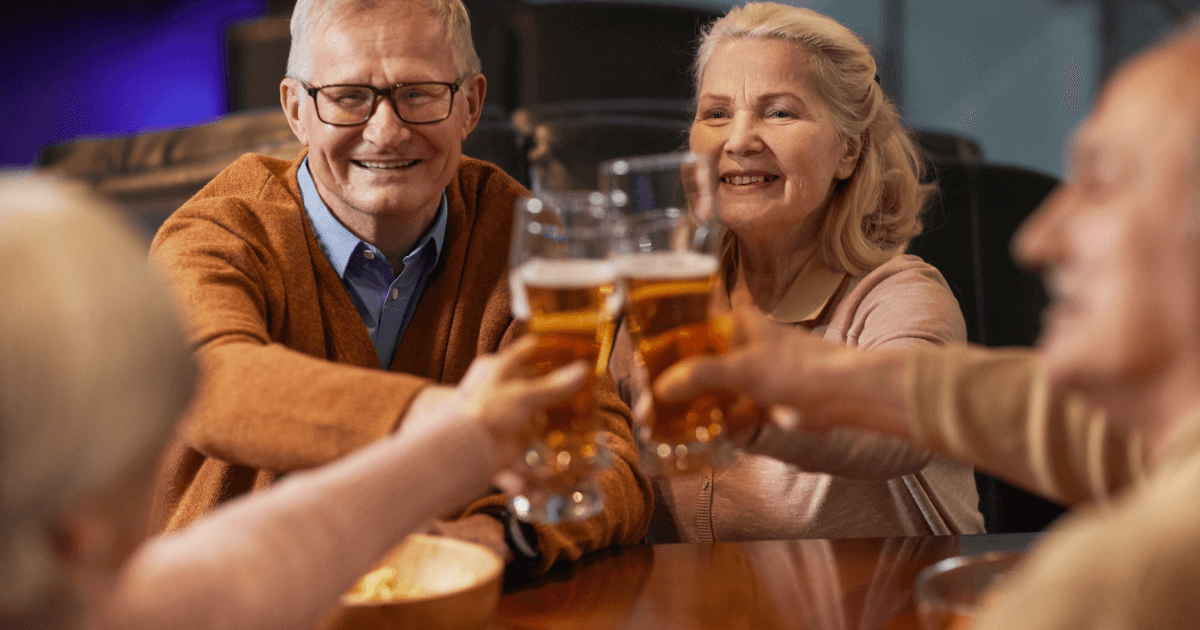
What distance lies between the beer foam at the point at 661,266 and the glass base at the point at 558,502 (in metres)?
0.20

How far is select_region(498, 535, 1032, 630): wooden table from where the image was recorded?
982 millimetres

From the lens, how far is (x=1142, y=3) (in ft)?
12.1

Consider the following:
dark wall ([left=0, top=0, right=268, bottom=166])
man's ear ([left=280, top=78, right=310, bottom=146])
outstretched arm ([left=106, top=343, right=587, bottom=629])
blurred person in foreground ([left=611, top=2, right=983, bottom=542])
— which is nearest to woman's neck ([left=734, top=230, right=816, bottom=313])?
blurred person in foreground ([left=611, top=2, right=983, bottom=542])

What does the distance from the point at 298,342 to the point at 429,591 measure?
0.61m

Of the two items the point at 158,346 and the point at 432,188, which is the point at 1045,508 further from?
the point at 158,346

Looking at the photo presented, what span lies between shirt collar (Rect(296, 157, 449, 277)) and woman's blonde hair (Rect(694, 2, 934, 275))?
0.60 m

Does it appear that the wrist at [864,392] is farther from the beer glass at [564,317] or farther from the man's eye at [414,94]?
the man's eye at [414,94]

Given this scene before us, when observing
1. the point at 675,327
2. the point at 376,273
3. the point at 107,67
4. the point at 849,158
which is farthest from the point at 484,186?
the point at 107,67

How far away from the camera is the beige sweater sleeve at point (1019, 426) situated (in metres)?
0.84

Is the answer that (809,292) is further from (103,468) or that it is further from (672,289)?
(103,468)

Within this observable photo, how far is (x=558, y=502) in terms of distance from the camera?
0.92 metres

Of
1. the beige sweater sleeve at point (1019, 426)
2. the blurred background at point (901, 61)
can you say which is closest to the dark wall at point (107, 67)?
the blurred background at point (901, 61)

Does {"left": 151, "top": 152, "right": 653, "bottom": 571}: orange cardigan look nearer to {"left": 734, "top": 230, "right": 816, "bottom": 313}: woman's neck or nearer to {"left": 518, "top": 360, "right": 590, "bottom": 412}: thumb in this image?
{"left": 518, "top": 360, "right": 590, "bottom": 412}: thumb

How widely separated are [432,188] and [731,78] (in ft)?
1.80
